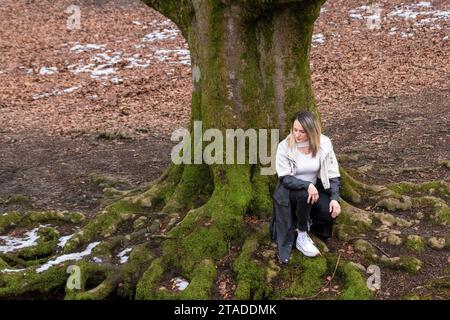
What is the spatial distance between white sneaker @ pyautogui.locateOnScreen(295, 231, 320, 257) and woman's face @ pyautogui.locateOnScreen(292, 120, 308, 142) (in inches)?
34.1

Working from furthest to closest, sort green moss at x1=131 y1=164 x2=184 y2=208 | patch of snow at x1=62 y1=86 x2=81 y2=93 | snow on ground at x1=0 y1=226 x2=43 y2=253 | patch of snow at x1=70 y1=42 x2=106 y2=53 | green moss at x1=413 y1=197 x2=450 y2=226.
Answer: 1. patch of snow at x1=70 y1=42 x2=106 y2=53
2. patch of snow at x1=62 y1=86 x2=81 y2=93
3. green moss at x1=131 y1=164 x2=184 y2=208
4. snow on ground at x1=0 y1=226 x2=43 y2=253
5. green moss at x1=413 y1=197 x2=450 y2=226

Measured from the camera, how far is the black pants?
5.20 metres

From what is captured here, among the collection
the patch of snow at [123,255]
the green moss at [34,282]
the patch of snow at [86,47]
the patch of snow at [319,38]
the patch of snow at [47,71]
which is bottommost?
the green moss at [34,282]

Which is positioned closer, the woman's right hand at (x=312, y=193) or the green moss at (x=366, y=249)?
the woman's right hand at (x=312, y=193)

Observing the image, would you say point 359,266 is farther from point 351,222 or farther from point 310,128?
point 310,128

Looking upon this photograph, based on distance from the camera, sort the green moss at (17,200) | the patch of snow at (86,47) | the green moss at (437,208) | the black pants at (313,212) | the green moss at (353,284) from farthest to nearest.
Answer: the patch of snow at (86,47) → the green moss at (17,200) → the green moss at (437,208) → the black pants at (313,212) → the green moss at (353,284)

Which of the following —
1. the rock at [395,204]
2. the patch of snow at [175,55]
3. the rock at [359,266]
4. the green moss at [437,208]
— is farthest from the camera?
the patch of snow at [175,55]

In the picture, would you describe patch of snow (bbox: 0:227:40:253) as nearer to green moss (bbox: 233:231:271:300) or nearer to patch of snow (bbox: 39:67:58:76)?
green moss (bbox: 233:231:271:300)

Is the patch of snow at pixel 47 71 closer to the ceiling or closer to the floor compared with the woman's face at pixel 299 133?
closer to the ceiling

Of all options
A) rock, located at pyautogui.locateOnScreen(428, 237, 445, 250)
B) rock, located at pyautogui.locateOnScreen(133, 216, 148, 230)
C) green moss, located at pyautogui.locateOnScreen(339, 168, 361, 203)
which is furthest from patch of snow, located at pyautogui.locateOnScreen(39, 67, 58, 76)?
rock, located at pyautogui.locateOnScreen(428, 237, 445, 250)

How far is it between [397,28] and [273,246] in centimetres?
1228

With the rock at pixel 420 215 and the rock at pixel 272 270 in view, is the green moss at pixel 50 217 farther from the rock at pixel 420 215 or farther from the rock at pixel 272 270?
the rock at pixel 420 215

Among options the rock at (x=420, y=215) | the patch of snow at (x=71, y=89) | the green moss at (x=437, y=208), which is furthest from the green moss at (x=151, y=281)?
the patch of snow at (x=71, y=89)

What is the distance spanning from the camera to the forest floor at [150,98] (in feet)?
27.4
